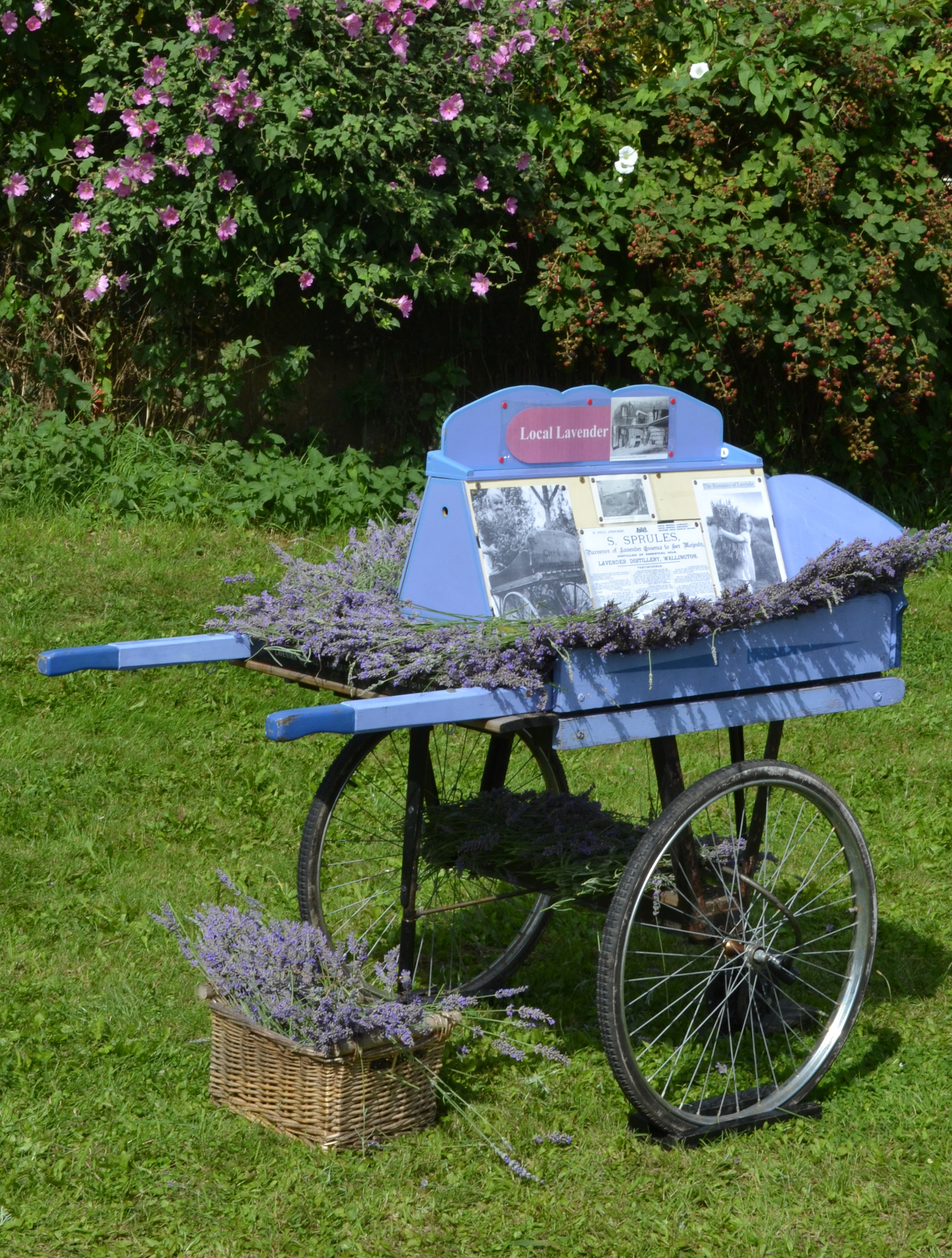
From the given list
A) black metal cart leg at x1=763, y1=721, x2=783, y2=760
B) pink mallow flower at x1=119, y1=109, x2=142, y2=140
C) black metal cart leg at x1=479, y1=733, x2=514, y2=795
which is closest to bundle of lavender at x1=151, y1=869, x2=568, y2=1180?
black metal cart leg at x1=479, y1=733, x2=514, y2=795

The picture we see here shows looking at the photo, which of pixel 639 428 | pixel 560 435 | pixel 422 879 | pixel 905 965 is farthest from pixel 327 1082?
pixel 905 965

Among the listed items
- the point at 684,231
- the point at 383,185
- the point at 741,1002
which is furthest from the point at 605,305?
the point at 741,1002

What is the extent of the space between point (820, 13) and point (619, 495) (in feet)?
15.5

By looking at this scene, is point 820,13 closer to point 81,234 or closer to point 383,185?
point 383,185

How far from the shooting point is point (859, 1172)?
128 inches

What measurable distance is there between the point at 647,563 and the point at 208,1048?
5.48 feet

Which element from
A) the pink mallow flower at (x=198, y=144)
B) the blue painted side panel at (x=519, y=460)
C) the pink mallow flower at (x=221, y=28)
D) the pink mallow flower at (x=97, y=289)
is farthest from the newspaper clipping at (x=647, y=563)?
the pink mallow flower at (x=97, y=289)

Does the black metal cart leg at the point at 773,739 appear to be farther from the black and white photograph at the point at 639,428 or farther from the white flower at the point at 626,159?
the white flower at the point at 626,159

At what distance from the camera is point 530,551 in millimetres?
3213

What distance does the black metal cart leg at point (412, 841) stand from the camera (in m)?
3.26

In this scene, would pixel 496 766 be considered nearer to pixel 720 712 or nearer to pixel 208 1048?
pixel 720 712

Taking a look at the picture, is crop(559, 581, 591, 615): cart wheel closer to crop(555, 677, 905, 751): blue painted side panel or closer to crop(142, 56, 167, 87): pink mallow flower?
crop(555, 677, 905, 751): blue painted side panel

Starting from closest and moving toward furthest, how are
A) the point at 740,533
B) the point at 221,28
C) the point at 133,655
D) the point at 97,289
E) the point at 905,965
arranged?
the point at 133,655 → the point at 740,533 → the point at 905,965 → the point at 221,28 → the point at 97,289

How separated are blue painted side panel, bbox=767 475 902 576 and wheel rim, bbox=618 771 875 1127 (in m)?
0.63
